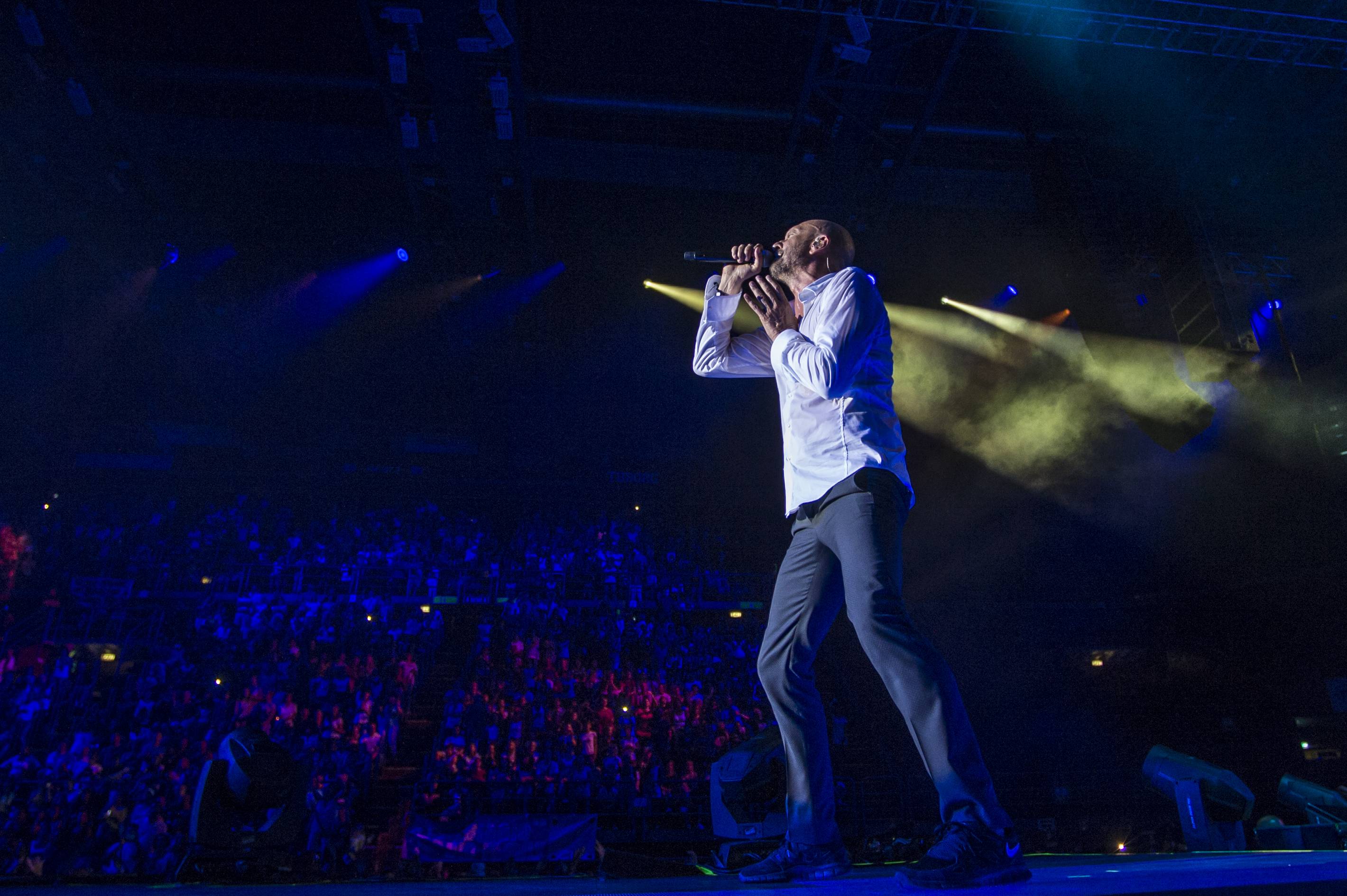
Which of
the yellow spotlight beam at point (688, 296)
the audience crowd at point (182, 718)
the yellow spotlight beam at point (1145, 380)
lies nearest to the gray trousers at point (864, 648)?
the audience crowd at point (182, 718)

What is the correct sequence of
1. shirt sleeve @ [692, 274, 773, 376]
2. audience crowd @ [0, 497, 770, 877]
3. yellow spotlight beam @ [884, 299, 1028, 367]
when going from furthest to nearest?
yellow spotlight beam @ [884, 299, 1028, 367]
audience crowd @ [0, 497, 770, 877]
shirt sleeve @ [692, 274, 773, 376]

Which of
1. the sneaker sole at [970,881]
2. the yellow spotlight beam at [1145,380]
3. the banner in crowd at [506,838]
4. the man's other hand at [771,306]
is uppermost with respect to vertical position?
the yellow spotlight beam at [1145,380]

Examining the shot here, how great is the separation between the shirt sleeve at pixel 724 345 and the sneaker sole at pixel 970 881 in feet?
4.18

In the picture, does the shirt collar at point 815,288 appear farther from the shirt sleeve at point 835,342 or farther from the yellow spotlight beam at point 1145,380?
the yellow spotlight beam at point 1145,380

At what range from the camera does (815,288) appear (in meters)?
1.82

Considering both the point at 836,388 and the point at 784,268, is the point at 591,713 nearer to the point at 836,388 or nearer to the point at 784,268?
the point at 784,268

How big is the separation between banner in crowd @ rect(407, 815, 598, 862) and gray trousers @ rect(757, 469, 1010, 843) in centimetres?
605

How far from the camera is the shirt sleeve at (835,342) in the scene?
1.58m

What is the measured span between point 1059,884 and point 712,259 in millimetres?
1732

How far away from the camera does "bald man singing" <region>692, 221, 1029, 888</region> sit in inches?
54.9

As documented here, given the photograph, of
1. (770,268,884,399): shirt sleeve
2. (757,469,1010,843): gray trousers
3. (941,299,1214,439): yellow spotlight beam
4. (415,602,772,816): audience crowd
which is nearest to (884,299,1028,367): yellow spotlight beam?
(941,299,1214,439): yellow spotlight beam

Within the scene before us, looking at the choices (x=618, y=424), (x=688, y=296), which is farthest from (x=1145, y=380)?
(x=618, y=424)

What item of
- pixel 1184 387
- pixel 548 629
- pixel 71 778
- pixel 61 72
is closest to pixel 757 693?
pixel 548 629

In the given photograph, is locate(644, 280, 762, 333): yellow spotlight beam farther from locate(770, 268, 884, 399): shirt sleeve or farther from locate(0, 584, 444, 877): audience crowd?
locate(770, 268, 884, 399): shirt sleeve
